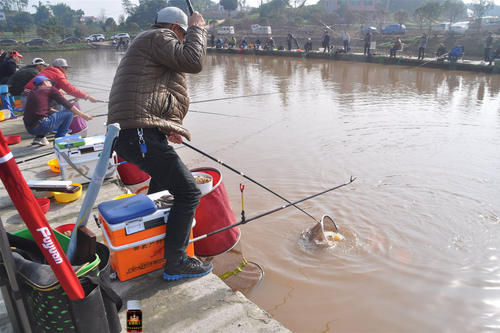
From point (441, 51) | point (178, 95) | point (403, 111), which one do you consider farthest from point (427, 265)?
point (441, 51)

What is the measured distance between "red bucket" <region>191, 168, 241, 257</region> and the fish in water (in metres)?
1.08

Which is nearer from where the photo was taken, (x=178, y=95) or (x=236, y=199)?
(x=178, y=95)

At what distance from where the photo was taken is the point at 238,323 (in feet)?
7.57

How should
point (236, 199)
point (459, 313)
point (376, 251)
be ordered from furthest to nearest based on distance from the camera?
1. point (236, 199)
2. point (376, 251)
3. point (459, 313)

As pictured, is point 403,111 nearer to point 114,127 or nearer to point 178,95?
point 178,95

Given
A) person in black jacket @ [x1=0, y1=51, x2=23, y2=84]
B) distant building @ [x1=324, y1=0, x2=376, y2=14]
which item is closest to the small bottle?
person in black jacket @ [x1=0, y1=51, x2=23, y2=84]

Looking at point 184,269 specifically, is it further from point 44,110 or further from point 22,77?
point 22,77

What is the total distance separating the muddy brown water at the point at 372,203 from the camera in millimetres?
3180

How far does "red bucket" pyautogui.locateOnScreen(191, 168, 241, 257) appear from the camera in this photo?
10.4 feet

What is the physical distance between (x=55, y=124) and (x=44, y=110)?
27 centimetres

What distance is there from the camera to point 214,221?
3.21m

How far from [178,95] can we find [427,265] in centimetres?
293

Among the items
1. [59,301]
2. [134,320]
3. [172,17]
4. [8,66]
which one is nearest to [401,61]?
[8,66]

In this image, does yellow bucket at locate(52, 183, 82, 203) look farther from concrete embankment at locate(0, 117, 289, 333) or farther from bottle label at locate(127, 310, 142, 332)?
bottle label at locate(127, 310, 142, 332)
